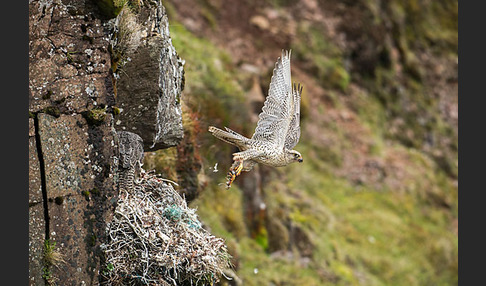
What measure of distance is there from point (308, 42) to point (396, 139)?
15.4ft

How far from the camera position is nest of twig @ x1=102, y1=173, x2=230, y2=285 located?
19.7 ft

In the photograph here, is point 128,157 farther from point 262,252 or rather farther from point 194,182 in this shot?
point 262,252

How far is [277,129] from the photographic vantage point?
25.1 ft

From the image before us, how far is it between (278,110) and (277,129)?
0.80 ft

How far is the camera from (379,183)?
66.2 feet

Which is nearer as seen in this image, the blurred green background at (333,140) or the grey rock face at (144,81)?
the grey rock face at (144,81)

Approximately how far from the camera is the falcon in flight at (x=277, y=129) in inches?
291

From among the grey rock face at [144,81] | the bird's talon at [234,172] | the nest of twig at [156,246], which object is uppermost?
the grey rock face at [144,81]

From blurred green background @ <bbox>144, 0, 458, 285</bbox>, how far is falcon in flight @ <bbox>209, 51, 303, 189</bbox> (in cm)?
143

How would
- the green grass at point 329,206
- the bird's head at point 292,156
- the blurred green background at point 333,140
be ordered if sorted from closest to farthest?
1. the bird's head at point 292,156
2. the green grass at point 329,206
3. the blurred green background at point 333,140

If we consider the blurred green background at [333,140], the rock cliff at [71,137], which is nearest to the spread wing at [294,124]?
the blurred green background at [333,140]

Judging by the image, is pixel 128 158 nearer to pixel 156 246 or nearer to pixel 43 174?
pixel 156 246

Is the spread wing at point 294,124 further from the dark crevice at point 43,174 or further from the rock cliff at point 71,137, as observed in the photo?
the dark crevice at point 43,174

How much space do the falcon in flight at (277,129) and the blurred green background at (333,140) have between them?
143 centimetres
